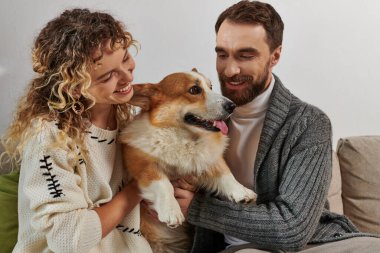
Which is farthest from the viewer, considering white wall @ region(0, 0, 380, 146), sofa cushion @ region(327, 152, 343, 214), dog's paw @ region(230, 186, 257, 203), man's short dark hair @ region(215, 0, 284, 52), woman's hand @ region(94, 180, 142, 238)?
sofa cushion @ region(327, 152, 343, 214)

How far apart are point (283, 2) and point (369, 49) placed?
24.0 inches

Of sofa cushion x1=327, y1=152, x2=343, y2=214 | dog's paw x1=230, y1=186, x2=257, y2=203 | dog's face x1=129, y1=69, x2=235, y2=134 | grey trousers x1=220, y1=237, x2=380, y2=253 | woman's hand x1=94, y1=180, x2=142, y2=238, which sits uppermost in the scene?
dog's face x1=129, y1=69, x2=235, y2=134

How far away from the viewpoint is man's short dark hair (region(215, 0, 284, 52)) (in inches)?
68.8

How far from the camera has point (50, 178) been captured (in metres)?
1.33

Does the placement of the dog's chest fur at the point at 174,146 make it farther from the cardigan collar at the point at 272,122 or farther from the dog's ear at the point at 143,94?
the cardigan collar at the point at 272,122

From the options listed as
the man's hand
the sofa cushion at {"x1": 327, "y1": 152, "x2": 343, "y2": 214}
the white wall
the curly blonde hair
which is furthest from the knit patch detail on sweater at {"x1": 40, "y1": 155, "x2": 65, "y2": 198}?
the sofa cushion at {"x1": 327, "y1": 152, "x2": 343, "y2": 214}

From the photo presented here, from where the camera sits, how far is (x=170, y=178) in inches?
64.4

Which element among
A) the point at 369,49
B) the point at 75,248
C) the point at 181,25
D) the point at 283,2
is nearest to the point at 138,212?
the point at 75,248

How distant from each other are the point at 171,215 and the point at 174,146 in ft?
0.84

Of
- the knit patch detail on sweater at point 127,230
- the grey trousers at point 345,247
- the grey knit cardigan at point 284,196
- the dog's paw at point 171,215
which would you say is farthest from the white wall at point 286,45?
the grey trousers at point 345,247

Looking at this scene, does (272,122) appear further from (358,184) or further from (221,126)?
(358,184)

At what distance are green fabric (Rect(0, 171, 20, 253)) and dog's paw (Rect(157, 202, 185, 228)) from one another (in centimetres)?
54

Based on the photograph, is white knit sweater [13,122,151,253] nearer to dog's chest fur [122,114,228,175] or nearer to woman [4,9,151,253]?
woman [4,9,151,253]

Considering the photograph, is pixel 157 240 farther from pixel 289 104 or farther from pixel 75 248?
pixel 289 104
